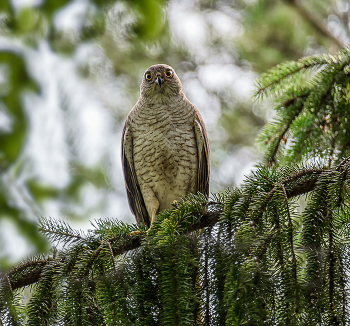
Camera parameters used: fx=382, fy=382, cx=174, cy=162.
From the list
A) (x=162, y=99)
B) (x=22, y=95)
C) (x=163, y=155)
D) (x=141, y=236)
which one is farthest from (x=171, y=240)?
(x=162, y=99)

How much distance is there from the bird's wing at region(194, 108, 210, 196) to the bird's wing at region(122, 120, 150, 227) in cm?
65

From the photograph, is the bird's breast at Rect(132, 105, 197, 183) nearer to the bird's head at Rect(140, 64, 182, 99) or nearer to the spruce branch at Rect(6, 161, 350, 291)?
the bird's head at Rect(140, 64, 182, 99)

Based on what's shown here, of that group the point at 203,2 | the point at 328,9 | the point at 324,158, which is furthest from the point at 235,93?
the point at 324,158

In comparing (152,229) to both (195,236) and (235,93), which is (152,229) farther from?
(235,93)

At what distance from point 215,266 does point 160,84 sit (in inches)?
112

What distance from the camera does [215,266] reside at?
1671 mm

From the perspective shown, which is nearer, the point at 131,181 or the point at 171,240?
the point at 171,240

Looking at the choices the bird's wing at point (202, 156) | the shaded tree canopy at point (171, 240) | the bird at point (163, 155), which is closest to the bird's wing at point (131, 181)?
the bird at point (163, 155)

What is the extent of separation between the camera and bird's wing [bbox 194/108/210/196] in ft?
12.5

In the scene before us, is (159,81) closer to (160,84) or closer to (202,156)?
(160,84)

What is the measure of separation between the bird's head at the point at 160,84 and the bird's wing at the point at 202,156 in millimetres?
502

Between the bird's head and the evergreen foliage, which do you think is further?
the bird's head

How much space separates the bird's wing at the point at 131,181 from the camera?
12.9 feet

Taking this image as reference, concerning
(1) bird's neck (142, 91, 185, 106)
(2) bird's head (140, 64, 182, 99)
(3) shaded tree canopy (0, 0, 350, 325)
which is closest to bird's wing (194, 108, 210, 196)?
(1) bird's neck (142, 91, 185, 106)
